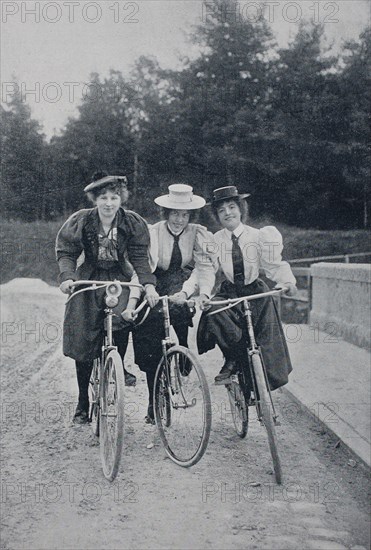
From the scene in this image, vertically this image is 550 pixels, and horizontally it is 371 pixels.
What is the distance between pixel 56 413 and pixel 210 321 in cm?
195

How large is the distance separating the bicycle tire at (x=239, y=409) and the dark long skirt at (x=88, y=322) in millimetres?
951

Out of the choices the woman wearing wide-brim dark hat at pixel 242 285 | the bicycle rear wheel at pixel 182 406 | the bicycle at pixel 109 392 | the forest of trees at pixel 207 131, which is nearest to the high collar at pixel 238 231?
the woman wearing wide-brim dark hat at pixel 242 285

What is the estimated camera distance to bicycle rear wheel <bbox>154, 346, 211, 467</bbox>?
4344 millimetres

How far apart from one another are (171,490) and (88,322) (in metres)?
1.58

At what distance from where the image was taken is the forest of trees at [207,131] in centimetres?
684


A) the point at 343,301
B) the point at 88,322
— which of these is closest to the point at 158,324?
the point at 88,322

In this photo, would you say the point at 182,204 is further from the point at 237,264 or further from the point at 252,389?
the point at 252,389

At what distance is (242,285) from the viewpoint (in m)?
5.09

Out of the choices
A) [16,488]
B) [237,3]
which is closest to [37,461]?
[16,488]

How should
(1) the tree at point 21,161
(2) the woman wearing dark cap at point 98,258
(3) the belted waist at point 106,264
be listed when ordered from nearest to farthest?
(2) the woman wearing dark cap at point 98,258 → (3) the belted waist at point 106,264 → (1) the tree at point 21,161

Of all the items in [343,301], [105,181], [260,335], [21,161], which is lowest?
[343,301]

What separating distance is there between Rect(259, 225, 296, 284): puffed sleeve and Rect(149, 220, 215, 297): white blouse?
0.40m

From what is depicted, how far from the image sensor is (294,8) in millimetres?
6242

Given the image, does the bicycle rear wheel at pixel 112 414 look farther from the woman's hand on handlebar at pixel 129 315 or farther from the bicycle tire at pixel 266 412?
the bicycle tire at pixel 266 412
